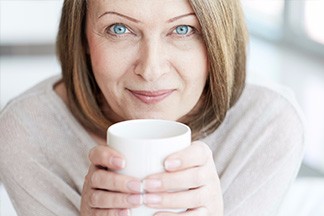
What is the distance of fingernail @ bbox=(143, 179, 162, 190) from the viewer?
1002 millimetres

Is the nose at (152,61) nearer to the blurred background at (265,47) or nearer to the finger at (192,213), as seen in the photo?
the finger at (192,213)

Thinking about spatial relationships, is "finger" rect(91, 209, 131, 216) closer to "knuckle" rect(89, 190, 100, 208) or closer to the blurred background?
"knuckle" rect(89, 190, 100, 208)

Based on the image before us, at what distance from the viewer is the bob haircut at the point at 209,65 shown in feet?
4.45

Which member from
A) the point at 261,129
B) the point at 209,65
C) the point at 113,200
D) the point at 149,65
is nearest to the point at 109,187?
the point at 113,200

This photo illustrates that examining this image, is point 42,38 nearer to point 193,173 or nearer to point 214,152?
point 214,152

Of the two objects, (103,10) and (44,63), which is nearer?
(103,10)

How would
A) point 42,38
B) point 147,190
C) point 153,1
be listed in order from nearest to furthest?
point 147,190, point 153,1, point 42,38

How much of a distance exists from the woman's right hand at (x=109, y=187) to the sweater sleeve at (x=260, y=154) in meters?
0.39

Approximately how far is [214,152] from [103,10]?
1.30 ft

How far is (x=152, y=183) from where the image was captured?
1002mm

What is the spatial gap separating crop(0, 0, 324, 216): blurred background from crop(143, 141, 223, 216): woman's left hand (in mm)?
1727

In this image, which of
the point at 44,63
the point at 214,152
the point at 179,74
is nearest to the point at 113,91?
the point at 179,74

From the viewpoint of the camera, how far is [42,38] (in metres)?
4.11

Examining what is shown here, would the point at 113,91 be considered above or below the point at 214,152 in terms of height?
above
